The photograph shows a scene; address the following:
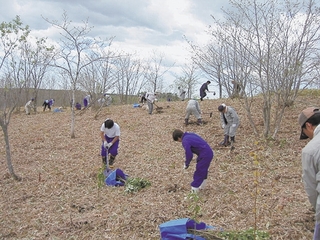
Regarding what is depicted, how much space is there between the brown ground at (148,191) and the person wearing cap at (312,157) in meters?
0.67

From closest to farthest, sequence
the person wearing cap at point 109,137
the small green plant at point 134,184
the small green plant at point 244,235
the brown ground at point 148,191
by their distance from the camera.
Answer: the small green plant at point 244,235, the brown ground at point 148,191, the small green plant at point 134,184, the person wearing cap at point 109,137

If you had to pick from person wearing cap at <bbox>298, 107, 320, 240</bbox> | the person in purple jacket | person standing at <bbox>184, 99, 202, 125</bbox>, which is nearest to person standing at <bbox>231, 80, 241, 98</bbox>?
person standing at <bbox>184, 99, 202, 125</bbox>

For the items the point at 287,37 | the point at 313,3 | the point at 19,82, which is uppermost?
the point at 313,3

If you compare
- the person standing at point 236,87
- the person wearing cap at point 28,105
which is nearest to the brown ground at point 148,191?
the person standing at point 236,87

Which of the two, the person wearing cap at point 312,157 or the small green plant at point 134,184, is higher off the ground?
the person wearing cap at point 312,157

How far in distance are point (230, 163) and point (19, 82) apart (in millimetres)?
5419

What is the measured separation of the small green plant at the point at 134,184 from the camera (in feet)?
18.0

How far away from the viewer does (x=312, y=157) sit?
6.74 feet

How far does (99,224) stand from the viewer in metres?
4.23

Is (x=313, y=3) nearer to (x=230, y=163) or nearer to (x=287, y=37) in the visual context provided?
(x=287, y=37)

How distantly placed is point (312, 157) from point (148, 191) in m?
3.82

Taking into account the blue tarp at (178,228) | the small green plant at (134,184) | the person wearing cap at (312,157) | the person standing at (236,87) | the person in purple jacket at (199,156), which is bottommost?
the small green plant at (134,184)

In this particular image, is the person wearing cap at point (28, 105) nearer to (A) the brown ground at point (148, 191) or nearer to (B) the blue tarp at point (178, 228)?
(A) the brown ground at point (148, 191)

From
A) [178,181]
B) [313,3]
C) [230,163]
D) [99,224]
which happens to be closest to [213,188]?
[178,181]
